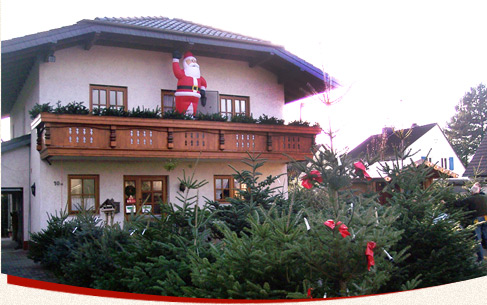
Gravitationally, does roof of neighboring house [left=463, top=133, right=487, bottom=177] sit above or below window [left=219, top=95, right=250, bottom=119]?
below

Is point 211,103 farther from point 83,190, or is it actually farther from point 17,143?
point 17,143

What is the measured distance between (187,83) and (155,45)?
143cm

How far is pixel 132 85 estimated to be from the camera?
12875 millimetres

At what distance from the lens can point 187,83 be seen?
1267 centimetres

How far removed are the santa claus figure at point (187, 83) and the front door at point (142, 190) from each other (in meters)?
2.06

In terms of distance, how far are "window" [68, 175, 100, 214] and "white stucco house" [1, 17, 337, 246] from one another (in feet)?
0.08

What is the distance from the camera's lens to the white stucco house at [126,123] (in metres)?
11.2

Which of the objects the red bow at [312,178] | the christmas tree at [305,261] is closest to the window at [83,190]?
the red bow at [312,178]

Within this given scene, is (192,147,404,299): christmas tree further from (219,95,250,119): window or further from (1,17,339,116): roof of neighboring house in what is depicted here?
(219,95,250,119): window

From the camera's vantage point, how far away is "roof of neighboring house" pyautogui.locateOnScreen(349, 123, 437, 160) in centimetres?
711

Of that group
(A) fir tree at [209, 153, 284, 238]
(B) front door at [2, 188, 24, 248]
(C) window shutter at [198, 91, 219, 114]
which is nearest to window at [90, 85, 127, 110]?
(C) window shutter at [198, 91, 219, 114]

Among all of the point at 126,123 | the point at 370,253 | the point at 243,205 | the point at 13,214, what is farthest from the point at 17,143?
the point at 370,253

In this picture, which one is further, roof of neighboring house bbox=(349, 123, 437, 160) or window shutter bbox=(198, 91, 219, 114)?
window shutter bbox=(198, 91, 219, 114)

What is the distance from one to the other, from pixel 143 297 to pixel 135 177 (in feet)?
26.4
